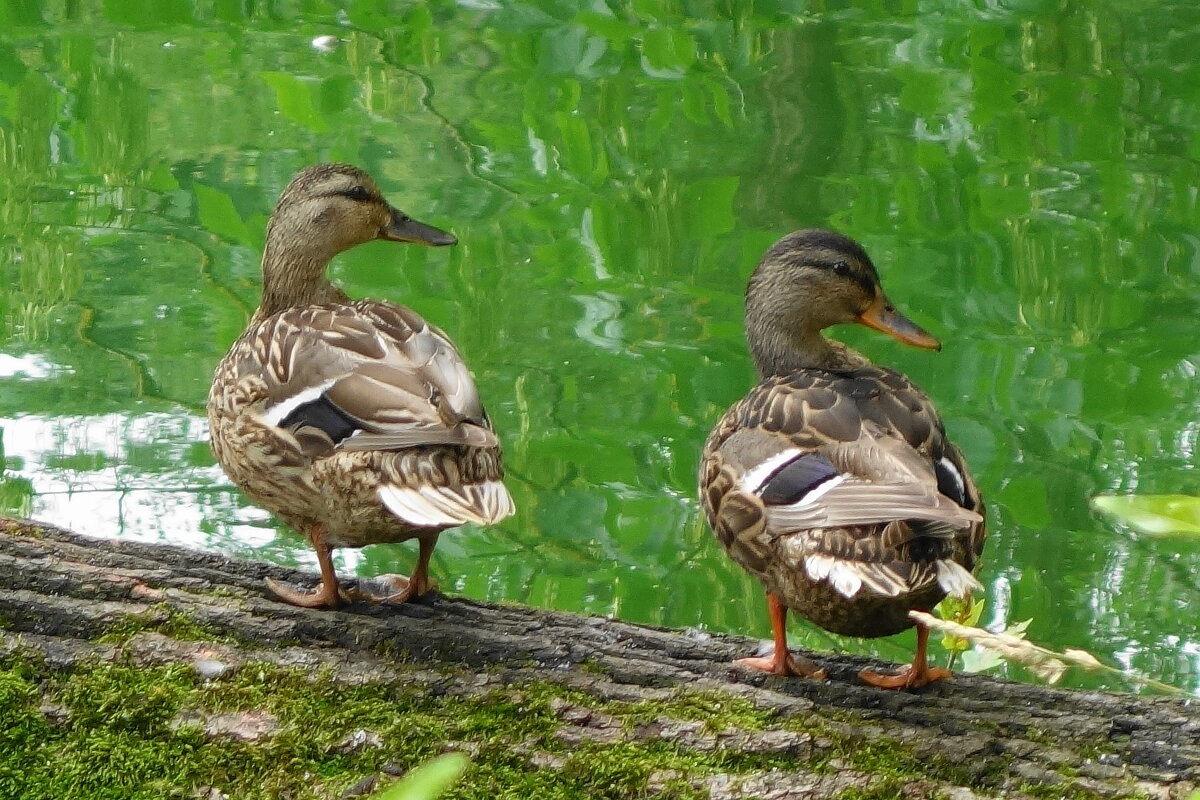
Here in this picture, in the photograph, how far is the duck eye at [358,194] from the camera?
425 centimetres

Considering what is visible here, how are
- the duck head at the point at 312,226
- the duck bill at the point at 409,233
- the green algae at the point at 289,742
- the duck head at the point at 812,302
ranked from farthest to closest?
the duck bill at the point at 409,233 < the duck head at the point at 312,226 < the duck head at the point at 812,302 < the green algae at the point at 289,742

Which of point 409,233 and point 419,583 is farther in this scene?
point 409,233

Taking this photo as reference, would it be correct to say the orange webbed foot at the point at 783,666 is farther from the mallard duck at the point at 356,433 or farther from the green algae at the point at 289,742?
the mallard duck at the point at 356,433

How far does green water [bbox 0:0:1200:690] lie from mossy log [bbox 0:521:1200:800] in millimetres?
1943

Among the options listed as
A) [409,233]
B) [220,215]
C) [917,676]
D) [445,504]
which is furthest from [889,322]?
[220,215]

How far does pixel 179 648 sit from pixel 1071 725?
1685 millimetres

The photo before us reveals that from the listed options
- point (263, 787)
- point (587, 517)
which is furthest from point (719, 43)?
point (263, 787)

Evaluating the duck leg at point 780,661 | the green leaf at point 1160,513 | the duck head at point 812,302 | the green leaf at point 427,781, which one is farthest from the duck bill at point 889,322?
the green leaf at point 427,781

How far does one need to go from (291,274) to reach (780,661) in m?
1.84

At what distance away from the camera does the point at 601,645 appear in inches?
124

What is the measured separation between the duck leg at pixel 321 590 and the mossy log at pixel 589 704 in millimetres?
72

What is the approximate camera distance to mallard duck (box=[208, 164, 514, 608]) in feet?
10.1

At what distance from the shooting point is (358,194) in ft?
14.0

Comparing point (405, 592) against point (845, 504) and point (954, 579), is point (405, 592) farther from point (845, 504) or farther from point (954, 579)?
point (954, 579)
